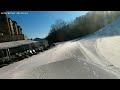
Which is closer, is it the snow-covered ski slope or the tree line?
the snow-covered ski slope

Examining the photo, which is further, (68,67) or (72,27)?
(72,27)

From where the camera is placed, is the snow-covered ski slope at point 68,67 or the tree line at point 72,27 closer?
the snow-covered ski slope at point 68,67
